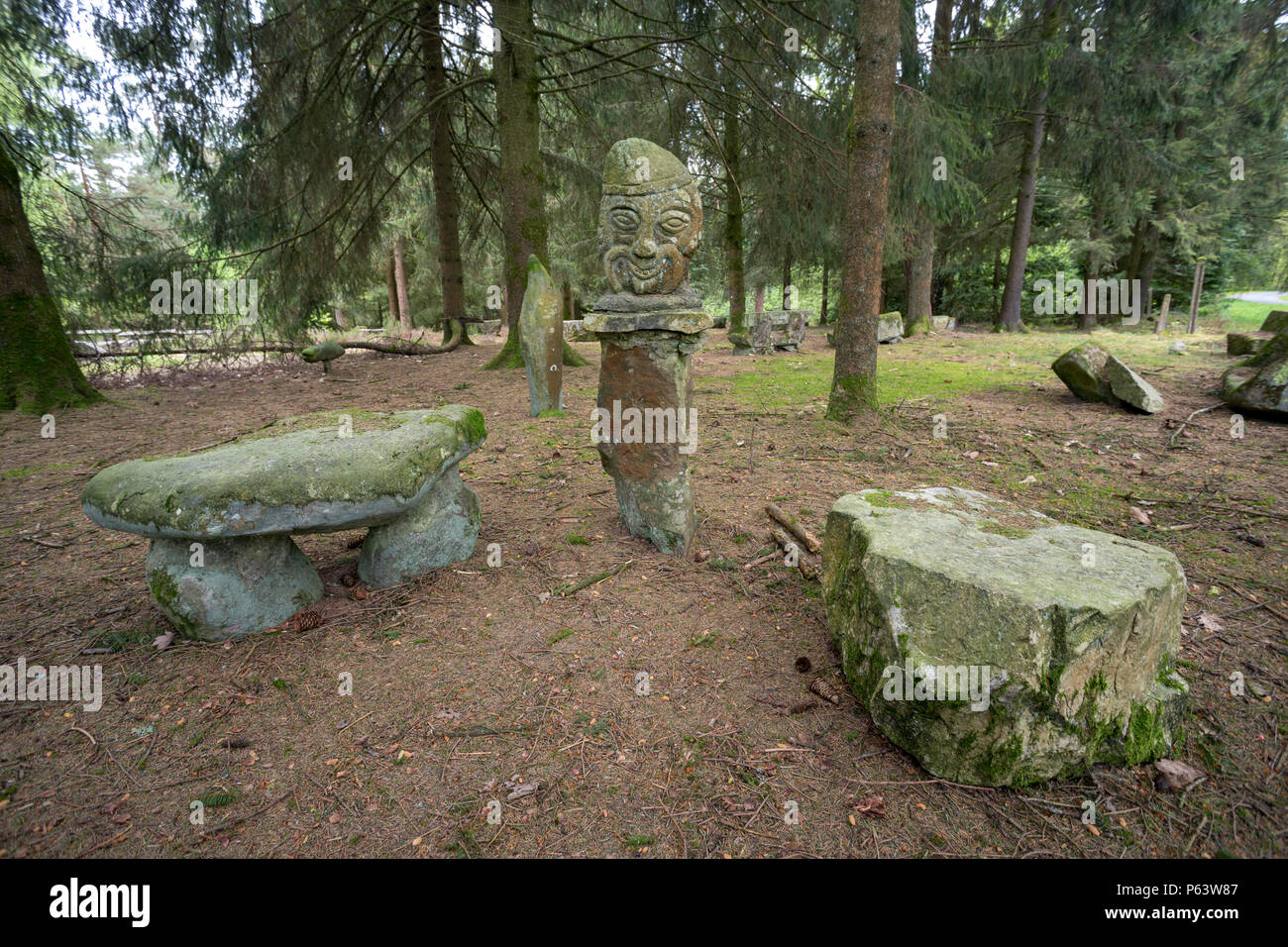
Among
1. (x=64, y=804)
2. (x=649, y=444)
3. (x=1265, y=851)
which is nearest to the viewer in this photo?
(x=1265, y=851)

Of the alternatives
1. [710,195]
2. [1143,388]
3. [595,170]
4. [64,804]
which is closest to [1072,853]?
[64,804]

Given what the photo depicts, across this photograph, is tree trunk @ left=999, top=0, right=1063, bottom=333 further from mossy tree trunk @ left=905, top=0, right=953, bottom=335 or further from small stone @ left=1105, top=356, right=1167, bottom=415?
small stone @ left=1105, top=356, right=1167, bottom=415

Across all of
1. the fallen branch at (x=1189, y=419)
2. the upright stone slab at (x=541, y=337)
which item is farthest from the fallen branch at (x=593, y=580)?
the fallen branch at (x=1189, y=419)

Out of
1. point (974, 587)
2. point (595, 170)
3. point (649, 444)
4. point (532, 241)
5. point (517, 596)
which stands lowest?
point (517, 596)

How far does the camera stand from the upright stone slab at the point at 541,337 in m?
6.82

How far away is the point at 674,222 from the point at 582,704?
2683mm

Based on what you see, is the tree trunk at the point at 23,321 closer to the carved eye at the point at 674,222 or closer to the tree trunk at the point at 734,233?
the carved eye at the point at 674,222

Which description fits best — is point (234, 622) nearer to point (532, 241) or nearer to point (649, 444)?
point (649, 444)

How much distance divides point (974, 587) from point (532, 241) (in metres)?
7.73

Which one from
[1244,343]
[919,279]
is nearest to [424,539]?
[1244,343]

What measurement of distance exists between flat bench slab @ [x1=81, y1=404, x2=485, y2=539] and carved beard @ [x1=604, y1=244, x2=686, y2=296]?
55.2 inches

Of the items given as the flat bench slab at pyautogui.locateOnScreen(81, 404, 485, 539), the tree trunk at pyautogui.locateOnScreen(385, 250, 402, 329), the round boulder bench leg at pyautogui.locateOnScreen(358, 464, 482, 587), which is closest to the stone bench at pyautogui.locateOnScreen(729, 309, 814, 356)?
the round boulder bench leg at pyautogui.locateOnScreen(358, 464, 482, 587)

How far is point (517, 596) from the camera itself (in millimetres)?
3377

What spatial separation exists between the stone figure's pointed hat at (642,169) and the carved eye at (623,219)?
0.10 meters
